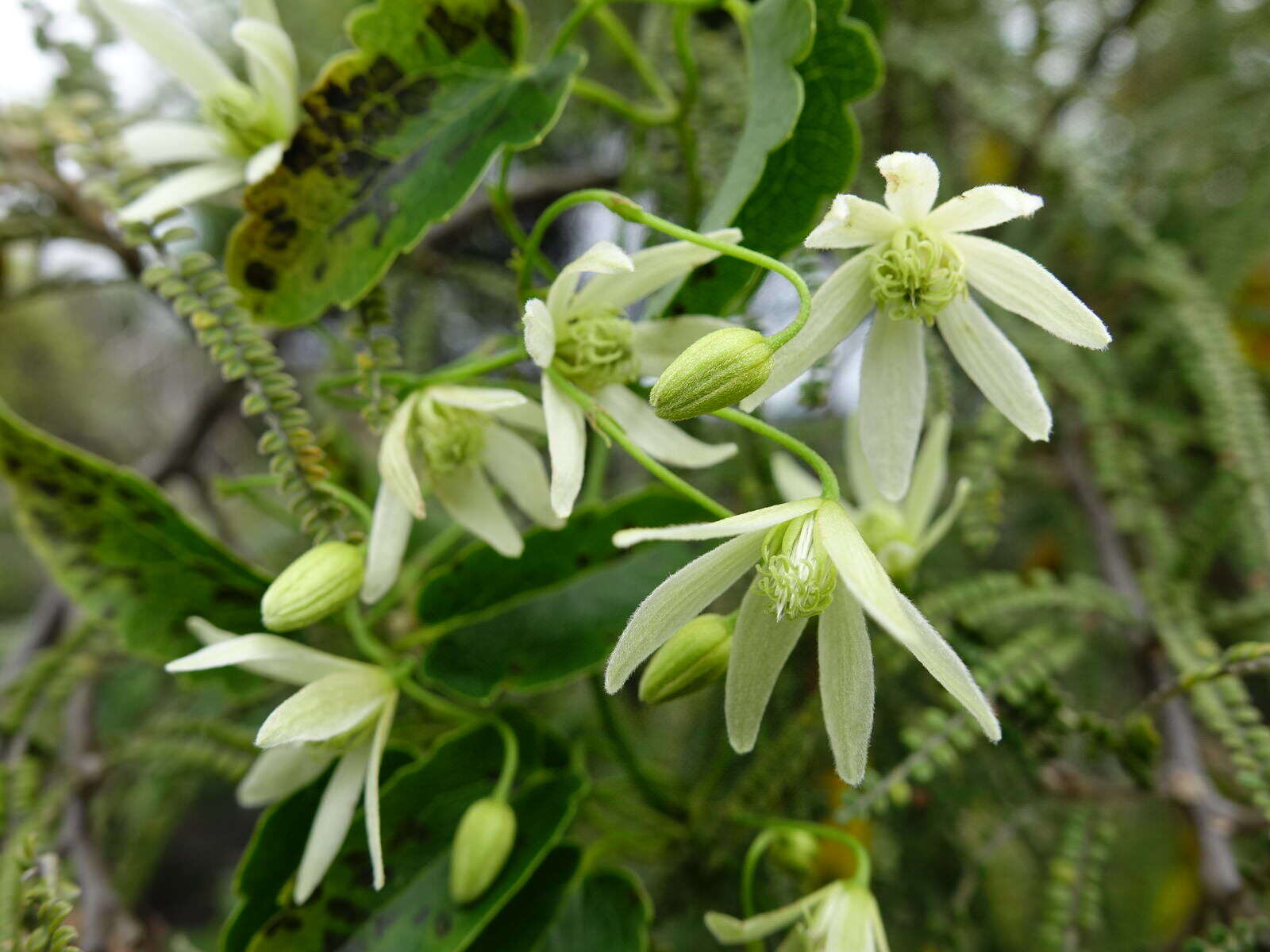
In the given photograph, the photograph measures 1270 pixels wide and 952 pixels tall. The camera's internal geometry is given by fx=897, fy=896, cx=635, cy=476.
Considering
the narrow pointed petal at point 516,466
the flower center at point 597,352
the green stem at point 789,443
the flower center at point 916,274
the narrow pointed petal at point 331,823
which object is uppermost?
the flower center at point 916,274

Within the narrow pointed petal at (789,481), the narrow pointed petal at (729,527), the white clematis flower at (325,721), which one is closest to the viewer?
the narrow pointed petal at (729,527)

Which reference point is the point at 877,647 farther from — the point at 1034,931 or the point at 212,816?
the point at 212,816

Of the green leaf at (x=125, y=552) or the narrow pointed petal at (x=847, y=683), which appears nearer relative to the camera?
the narrow pointed petal at (x=847, y=683)

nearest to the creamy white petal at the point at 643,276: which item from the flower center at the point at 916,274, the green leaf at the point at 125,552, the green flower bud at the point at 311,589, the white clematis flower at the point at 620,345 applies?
the white clematis flower at the point at 620,345

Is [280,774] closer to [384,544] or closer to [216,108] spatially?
[384,544]

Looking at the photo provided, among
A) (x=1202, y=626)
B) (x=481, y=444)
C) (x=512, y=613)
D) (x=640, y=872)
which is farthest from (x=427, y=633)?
(x=1202, y=626)

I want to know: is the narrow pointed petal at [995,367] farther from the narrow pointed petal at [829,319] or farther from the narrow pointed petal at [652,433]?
the narrow pointed petal at [652,433]

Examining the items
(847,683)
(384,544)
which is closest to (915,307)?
(847,683)
